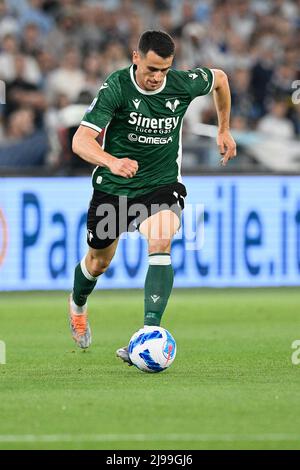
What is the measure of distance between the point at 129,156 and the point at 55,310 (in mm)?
4821

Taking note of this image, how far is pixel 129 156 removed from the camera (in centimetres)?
995

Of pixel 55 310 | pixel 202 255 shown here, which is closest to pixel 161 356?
pixel 55 310

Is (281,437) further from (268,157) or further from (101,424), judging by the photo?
(268,157)

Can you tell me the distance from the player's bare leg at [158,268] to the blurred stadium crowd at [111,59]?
275 inches

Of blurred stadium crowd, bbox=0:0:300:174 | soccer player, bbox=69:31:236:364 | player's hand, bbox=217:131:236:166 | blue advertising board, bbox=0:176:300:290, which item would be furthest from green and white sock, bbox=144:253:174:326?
blurred stadium crowd, bbox=0:0:300:174

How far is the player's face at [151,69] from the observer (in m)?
9.30

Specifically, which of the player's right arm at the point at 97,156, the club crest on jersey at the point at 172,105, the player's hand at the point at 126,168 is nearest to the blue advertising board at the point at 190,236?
the club crest on jersey at the point at 172,105

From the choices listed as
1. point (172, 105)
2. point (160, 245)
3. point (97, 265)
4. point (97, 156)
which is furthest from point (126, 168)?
point (97, 265)

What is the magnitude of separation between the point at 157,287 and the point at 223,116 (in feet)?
6.26

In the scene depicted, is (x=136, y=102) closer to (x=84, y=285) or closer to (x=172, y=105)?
(x=172, y=105)

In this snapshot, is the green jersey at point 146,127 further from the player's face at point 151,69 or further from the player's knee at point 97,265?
the player's knee at point 97,265

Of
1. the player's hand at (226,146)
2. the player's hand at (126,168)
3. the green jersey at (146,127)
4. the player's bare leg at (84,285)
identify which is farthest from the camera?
the player's bare leg at (84,285)

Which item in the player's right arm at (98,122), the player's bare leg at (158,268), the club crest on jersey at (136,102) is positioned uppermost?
the club crest on jersey at (136,102)
